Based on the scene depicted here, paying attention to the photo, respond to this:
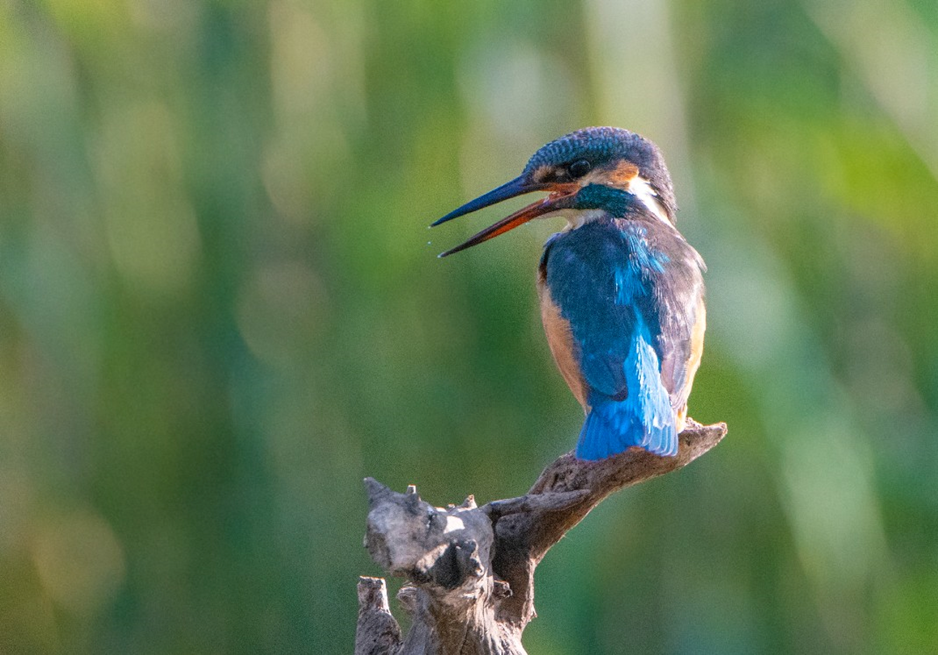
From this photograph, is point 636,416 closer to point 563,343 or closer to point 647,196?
point 563,343

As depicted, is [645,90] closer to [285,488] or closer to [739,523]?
[739,523]

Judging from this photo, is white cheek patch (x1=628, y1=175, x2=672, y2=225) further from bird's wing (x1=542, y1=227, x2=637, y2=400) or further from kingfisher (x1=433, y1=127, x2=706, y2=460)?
bird's wing (x1=542, y1=227, x2=637, y2=400)

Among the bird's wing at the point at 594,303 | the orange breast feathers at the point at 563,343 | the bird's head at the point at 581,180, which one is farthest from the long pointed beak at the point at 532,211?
the orange breast feathers at the point at 563,343

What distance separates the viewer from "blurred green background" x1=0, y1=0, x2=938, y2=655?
8.54 ft

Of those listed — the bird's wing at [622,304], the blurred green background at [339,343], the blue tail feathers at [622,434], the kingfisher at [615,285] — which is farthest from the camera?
the blurred green background at [339,343]

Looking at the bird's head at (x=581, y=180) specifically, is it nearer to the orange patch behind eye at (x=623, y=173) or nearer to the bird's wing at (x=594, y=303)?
the orange patch behind eye at (x=623, y=173)

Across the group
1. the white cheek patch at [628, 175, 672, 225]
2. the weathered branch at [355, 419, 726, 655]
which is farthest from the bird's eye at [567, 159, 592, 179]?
the weathered branch at [355, 419, 726, 655]

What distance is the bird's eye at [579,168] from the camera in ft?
8.03

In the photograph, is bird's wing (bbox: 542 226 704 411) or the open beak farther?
the open beak

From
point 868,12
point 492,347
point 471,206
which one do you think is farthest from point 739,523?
point 868,12

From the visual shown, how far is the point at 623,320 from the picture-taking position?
2131 mm

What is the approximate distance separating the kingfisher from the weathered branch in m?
0.08

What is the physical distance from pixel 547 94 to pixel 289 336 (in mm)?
818

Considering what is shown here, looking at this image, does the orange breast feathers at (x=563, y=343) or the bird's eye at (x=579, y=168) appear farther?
the bird's eye at (x=579, y=168)
